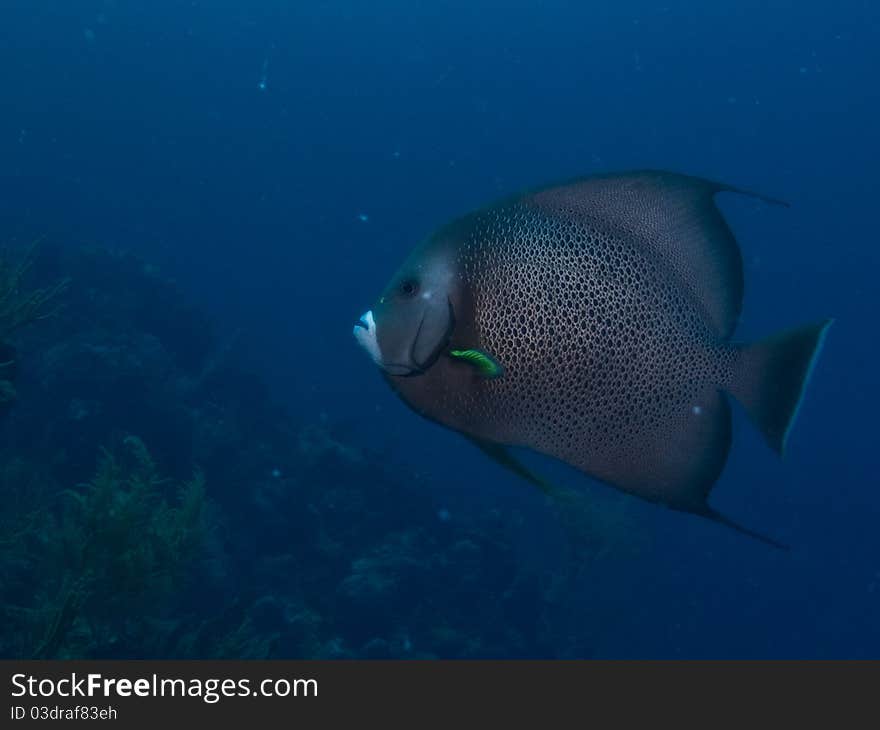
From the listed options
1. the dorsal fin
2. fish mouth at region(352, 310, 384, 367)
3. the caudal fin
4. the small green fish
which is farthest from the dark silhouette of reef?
the caudal fin

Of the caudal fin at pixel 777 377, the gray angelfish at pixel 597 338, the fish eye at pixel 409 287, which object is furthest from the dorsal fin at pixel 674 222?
the fish eye at pixel 409 287

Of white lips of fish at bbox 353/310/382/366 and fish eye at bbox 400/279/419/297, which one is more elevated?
fish eye at bbox 400/279/419/297

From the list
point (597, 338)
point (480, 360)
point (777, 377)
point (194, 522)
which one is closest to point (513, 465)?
point (480, 360)

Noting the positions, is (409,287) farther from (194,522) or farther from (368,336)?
(194,522)

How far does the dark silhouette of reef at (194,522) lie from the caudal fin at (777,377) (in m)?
4.88

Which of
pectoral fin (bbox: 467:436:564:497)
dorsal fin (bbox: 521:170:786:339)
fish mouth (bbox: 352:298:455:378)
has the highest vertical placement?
dorsal fin (bbox: 521:170:786:339)

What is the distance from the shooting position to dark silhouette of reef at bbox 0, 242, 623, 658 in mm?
5523

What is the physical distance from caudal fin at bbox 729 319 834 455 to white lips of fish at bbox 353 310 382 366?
771mm

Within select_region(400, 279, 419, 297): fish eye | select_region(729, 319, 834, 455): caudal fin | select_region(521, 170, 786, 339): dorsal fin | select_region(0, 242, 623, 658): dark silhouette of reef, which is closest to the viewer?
select_region(729, 319, 834, 455): caudal fin

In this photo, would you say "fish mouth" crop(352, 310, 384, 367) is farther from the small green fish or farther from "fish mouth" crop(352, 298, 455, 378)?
the small green fish

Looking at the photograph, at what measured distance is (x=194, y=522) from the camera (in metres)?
6.15

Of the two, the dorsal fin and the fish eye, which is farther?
the dorsal fin

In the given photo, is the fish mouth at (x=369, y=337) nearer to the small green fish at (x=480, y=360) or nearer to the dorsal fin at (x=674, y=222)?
the small green fish at (x=480, y=360)

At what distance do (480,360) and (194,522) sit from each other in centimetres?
550
